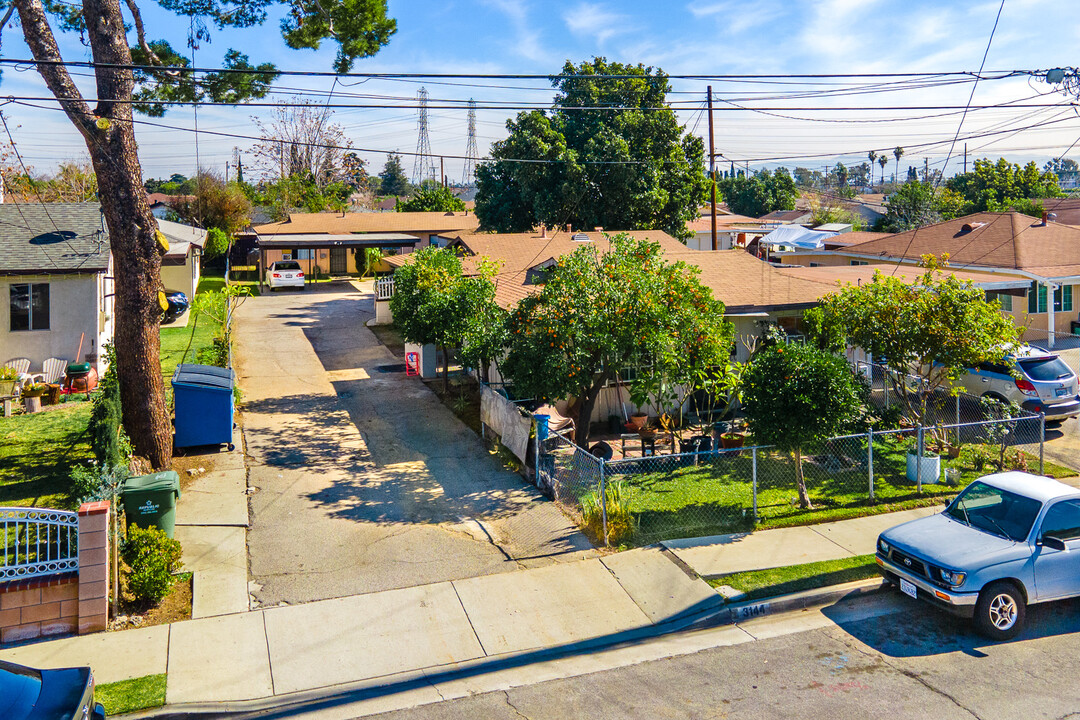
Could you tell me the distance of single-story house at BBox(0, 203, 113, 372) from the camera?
1962 cm

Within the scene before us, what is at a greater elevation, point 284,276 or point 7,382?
point 284,276

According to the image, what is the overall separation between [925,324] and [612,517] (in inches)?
263

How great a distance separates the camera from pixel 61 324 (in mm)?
20172

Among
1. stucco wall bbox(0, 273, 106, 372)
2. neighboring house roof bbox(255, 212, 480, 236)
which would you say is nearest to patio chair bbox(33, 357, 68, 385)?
stucco wall bbox(0, 273, 106, 372)

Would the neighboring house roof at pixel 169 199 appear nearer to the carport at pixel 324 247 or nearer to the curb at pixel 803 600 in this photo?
the carport at pixel 324 247

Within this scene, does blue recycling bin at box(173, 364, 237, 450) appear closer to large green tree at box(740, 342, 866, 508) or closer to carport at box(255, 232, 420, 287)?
large green tree at box(740, 342, 866, 508)

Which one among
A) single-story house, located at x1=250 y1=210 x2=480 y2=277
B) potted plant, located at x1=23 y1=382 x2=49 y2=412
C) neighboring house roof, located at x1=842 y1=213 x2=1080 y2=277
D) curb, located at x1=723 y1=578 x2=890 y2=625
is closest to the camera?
curb, located at x1=723 y1=578 x2=890 y2=625

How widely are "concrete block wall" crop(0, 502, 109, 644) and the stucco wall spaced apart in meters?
12.3

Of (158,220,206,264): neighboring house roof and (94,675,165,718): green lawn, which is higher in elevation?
(158,220,206,264): neighboring house roof

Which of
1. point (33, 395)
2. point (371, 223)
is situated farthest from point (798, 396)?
point (371, 223)

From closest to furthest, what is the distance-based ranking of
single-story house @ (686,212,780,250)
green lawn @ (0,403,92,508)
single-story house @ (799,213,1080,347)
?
green lawn @ (0,403,92,508) → single-story house @ (799,213,1080,347) → single-story house @ (686,212,780,250)

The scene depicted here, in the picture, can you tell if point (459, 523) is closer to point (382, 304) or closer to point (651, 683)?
point (651, 683)

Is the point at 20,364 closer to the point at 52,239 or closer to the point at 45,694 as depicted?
the point at 52,239

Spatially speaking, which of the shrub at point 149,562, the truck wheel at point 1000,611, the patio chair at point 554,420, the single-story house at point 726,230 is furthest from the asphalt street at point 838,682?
the single-story house at point 726,230
